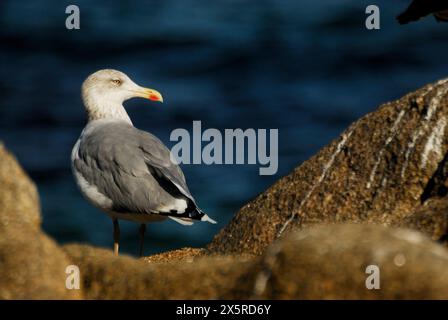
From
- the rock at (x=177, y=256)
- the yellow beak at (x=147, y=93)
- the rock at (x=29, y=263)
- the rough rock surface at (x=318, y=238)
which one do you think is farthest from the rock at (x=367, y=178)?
the yellow beak at (x=147, y=93)

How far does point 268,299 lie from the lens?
4.99m

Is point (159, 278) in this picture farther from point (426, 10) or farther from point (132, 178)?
point (426, 10)

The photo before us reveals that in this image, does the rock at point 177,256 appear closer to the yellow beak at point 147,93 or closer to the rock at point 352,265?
the yellow beak at point 147,93

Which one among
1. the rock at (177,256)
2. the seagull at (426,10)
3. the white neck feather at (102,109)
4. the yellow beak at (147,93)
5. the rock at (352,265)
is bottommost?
the rock at (177,256)

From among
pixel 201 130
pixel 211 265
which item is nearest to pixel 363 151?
pixel 211 265

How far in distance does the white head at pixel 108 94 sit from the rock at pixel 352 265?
436 cm

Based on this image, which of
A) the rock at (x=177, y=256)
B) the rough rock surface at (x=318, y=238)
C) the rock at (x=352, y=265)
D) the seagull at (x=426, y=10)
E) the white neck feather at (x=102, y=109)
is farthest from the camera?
the seagull at (x=426, y=10)

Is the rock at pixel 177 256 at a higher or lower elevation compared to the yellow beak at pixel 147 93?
lower

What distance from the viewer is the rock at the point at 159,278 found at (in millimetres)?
→ 5242

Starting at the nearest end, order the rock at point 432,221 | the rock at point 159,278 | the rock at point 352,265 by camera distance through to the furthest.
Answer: the rock at point 352,265 → the rock at point 159,278 → the rock at point 432,221

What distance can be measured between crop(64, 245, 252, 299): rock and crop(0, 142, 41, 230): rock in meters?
0.42

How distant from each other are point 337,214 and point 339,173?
364 mm
